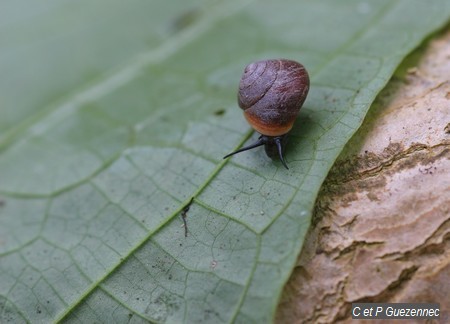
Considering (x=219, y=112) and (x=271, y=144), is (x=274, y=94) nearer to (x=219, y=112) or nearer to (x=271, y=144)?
(x=271, y=144)

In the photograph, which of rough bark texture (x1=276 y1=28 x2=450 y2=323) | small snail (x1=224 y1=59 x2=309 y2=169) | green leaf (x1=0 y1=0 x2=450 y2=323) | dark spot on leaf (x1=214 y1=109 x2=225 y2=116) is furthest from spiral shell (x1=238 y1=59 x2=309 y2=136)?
dark spot on leaf (x1=214 y1=109 x2=225 y2=116)

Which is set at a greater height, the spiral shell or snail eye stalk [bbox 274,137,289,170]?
the spiral shell

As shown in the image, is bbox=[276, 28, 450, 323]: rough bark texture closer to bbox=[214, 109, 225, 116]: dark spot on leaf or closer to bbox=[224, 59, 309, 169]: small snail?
bbox=[224, 59, 309, 169]: small snail

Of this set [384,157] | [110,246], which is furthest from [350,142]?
[110,246]

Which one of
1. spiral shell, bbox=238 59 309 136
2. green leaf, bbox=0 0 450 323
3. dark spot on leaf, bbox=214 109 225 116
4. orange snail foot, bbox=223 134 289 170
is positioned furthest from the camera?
dark spot on leaf, bbox=214 109 225 116

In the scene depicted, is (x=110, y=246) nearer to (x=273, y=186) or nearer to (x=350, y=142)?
(x=273, y=186)

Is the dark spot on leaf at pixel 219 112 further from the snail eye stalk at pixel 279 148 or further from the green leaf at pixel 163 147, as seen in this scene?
the snail eye stalk at pixel 279 148
